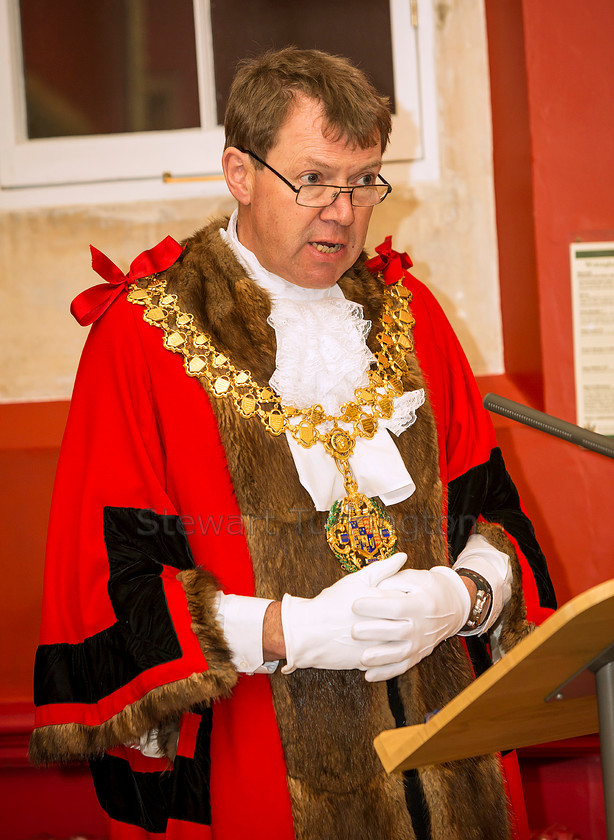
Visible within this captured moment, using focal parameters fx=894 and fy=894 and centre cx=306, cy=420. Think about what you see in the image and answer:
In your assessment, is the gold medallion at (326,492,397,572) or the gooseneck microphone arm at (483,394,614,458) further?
the gold medallion at (326,492,397,572)

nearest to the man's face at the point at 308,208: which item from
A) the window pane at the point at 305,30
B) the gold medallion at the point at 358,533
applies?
the gold medallion at the point at 358,533

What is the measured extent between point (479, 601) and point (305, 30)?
1.90m

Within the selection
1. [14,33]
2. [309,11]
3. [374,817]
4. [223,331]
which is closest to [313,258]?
[223,331]

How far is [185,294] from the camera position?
1.60 meters

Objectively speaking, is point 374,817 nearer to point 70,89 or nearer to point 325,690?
point 325,690

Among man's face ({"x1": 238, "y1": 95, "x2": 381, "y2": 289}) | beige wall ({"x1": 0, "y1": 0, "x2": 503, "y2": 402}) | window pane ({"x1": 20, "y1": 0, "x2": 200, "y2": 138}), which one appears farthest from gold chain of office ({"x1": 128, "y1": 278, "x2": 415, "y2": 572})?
window pane ({"x1": 20, "y1": 0, "x2": 200, "y2": 138})

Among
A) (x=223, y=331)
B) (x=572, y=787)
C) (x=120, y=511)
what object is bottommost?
(x=572, y=787)

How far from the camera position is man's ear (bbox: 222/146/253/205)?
63.7 inches

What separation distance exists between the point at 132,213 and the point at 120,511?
146cm

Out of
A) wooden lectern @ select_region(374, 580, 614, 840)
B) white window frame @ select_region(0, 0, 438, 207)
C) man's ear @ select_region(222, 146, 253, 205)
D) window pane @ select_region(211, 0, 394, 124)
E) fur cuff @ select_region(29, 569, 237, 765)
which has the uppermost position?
window pane @ select_region(211, 0, 394, 124)

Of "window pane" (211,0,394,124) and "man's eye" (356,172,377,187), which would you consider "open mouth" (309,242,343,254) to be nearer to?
"man's eye" (356,172,377,187)

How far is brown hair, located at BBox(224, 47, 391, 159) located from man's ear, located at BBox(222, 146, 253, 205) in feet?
0.06

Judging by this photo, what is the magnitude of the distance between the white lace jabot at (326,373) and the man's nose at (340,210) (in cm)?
18

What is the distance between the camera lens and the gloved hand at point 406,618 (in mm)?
1365
